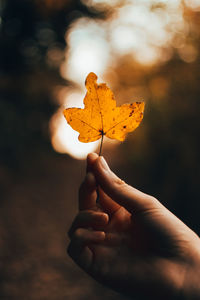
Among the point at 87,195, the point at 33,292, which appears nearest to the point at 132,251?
the point at 87,195

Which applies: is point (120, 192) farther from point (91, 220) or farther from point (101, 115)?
point (101, 115)

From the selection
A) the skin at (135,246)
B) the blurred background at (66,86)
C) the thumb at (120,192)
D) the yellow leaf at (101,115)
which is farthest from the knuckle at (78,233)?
the blurred background at (66,86)

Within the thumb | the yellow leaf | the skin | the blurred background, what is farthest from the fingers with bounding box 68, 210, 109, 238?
the blurred background

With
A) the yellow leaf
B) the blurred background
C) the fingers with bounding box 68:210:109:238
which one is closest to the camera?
the yellow leaf

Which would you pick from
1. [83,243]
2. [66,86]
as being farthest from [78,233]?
[66,86]

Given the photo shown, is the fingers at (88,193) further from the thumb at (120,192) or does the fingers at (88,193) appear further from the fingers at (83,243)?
the fingers at (83,243)

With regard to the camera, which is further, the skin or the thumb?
the thumb

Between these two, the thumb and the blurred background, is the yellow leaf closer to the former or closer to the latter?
the thumb

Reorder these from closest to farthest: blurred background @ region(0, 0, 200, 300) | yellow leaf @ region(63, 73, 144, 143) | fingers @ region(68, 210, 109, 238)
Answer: yellow leaf @ region(63, 73, 144, 143) < fingers @ region(68, 210, 109, 238) < blurred background @ region(0, 0, 200, 300)
